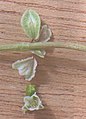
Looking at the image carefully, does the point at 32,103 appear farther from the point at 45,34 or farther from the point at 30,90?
the point at 45,34

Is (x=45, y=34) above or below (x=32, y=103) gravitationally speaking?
above

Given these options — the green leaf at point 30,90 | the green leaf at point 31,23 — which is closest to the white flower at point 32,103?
the green leaf at point 30,90

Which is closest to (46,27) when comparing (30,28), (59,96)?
(30,28)

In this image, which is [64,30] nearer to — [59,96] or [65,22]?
[65,22]

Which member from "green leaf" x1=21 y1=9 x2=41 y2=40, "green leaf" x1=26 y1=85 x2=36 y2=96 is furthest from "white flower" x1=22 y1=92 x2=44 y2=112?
"green leaf" x1=21 y1=9 x2=41 y2=40

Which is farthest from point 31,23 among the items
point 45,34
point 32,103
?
point 32,103

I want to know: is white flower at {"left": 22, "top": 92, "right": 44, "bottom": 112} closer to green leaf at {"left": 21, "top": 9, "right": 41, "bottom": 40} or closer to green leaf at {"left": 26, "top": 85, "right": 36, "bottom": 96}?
green leaf at {"left": 26, "top": 85, "right": 36, "bottom": 96}
